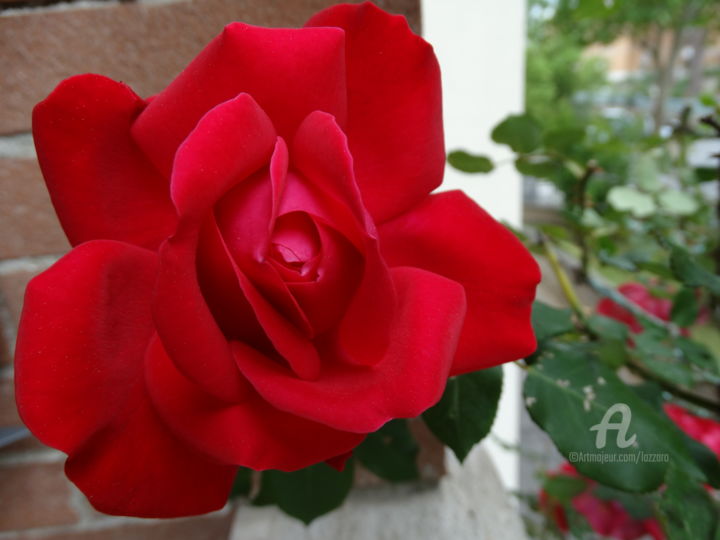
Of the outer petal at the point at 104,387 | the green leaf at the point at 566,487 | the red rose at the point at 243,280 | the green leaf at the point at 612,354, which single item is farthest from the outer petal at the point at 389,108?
the green leaf at the point at 566,487

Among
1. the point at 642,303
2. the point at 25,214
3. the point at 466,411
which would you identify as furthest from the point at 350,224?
the point at 642,303

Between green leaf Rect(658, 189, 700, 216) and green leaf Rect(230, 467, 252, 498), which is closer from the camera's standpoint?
green leaf Rect(230, 467, 252, 498)

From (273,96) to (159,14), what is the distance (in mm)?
241

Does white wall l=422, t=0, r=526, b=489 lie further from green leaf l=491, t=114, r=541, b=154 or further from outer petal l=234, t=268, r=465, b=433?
outer petal l=234, t=268, r=465, b=433

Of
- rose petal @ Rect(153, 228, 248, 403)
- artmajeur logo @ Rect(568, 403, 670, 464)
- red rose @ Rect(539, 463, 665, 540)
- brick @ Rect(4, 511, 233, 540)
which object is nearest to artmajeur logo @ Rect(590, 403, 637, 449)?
artmajeur logo @ Rect(568, 403, 670, 464)

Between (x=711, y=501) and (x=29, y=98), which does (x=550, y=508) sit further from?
(x=29, y=98)

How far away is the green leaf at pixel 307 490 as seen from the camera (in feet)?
1.11

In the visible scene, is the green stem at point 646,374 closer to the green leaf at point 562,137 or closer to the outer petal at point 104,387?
the green leaf at point 562,137

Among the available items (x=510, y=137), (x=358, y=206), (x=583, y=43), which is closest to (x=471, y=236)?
(x=358, y=206)

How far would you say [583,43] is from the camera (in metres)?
4.52

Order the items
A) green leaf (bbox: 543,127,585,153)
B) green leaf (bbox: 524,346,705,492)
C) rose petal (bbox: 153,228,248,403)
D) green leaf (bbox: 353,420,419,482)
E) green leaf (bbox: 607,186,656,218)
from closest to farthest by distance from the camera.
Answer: rose petal (bbox: 153,228,248,403) < green leaf (bbox: 524,346,705,492) < green leaf (bbox: 353,420,419,482) < green leaf (bbox: 543,127,585,153) < green leaf (bbox: 607,186,656,218)

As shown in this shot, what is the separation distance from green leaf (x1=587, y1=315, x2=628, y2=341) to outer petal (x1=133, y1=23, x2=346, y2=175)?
0.34 metres

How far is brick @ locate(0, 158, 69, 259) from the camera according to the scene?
1.28ft

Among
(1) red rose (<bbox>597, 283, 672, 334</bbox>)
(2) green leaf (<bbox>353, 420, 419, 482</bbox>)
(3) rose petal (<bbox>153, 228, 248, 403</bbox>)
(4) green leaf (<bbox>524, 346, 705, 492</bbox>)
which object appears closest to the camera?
(3) rose petal (<bbox>153, 228, 248, 403</bbox>)
